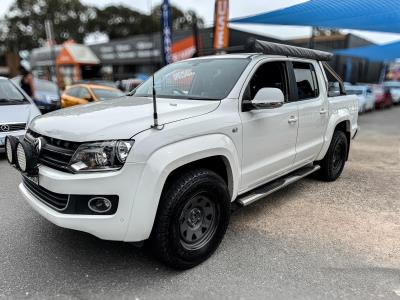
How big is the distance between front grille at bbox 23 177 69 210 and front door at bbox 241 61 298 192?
1.70 metres

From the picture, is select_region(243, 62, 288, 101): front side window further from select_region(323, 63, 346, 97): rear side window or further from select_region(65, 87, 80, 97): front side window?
select_region(65, 87, 80, 97): front side window

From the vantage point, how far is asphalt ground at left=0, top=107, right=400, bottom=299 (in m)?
2.81

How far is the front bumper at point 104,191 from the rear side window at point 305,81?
269 cm

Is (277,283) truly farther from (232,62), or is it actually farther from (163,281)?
(232,62)

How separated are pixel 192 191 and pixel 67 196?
0.98 meters

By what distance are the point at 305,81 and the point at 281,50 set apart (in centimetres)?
78

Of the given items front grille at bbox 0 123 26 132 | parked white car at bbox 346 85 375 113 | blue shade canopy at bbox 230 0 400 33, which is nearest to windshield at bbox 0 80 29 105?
front grille at bbox 0 123 26 132

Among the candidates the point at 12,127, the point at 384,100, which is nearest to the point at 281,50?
the point at 12,127

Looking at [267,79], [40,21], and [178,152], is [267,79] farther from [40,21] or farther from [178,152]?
[40,21]

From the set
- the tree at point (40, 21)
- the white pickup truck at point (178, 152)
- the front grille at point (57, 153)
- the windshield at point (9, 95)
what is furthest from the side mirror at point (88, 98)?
the tree at point (40, 21)

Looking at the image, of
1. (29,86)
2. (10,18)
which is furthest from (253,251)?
(10,18)

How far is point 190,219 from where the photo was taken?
3131 millimetres

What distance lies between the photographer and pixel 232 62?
12.8ft

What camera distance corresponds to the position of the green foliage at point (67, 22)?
174 ft
